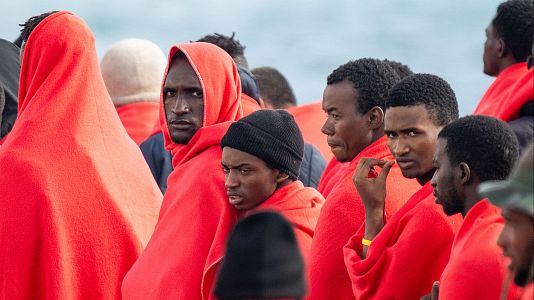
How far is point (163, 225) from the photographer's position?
740 cm

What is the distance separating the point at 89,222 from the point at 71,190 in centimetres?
19

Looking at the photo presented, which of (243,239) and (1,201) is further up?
(243,239)

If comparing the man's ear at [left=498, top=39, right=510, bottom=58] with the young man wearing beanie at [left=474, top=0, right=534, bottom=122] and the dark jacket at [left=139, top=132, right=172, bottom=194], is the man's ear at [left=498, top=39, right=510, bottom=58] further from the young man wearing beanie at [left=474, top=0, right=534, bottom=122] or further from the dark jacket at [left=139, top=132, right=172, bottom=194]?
the dark jacket at [left=139, top=132, right=172, bottom=194]

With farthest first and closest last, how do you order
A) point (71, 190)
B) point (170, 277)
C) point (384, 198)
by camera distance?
point (71, 190)
point (170, 277)
point (384, 198)

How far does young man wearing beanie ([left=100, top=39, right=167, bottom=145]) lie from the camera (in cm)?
1105

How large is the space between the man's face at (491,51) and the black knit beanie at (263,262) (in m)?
3.55

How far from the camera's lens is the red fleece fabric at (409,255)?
629cm

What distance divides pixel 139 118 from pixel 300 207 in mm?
4065

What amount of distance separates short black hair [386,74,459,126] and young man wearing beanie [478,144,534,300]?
2.10m

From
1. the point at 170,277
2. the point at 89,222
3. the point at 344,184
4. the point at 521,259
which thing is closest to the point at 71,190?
the point at 89,222

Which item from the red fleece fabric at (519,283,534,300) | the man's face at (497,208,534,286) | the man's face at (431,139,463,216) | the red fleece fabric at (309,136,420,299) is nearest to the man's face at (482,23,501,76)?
the red fleece fabric at (309,136,420,299)

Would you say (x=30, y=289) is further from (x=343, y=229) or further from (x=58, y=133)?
(x=343, y=229)

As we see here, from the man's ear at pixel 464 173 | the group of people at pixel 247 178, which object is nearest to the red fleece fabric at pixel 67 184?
the group of people at pixel 247 178

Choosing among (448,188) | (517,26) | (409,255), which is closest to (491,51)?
(517,26)
